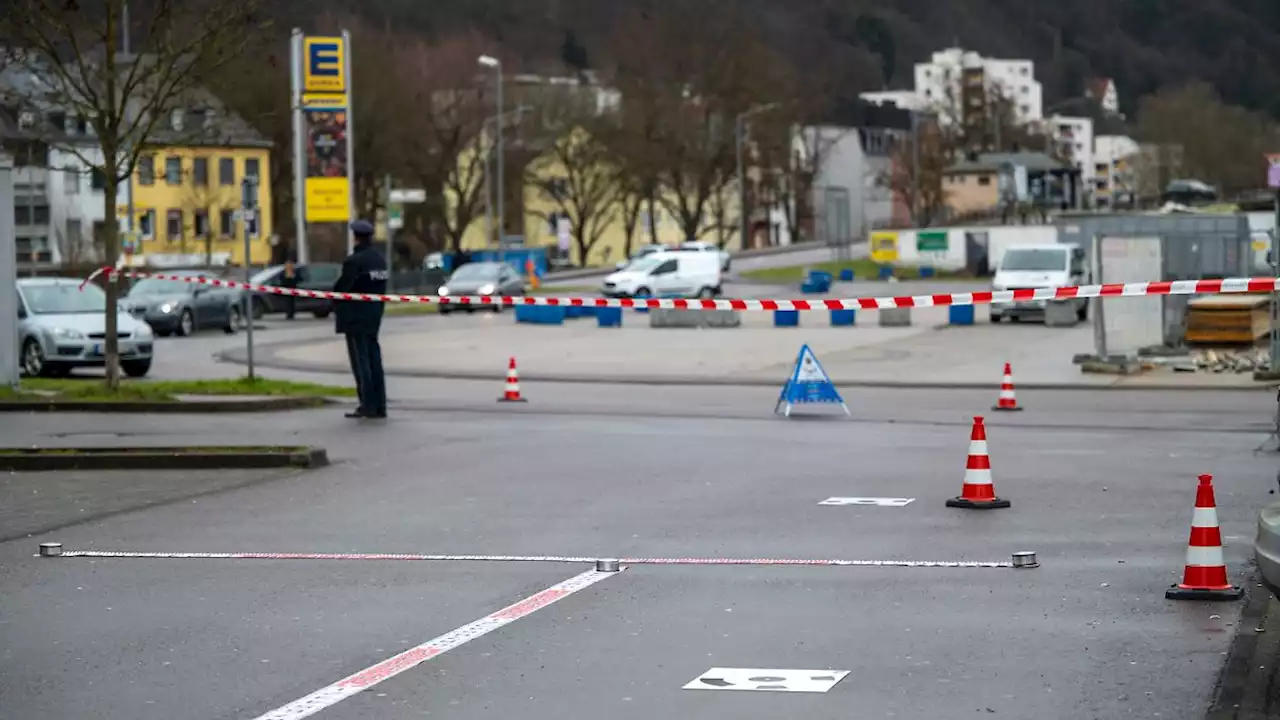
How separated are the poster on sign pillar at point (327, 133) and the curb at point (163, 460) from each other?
164 ft

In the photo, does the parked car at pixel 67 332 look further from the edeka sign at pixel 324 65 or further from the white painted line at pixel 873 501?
the edeka sign at pixel 324 65

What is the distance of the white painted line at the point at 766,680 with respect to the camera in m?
7.95

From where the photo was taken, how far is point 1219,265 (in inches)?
1422

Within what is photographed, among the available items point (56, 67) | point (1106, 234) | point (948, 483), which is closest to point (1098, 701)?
point (948, 483)

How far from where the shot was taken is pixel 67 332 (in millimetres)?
30000

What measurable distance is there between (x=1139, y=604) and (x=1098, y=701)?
2.24 metres

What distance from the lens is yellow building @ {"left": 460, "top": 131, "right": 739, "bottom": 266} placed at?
109875mm

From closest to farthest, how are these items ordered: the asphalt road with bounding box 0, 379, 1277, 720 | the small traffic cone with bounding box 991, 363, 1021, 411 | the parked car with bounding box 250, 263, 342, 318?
1. the asphalt road with bounding box 0, 379, 1277, 720
2. the small traffic cone with bounding box 991, 363, 1021, 411
3. the parked car with bounding box 250, 263, 342, 318

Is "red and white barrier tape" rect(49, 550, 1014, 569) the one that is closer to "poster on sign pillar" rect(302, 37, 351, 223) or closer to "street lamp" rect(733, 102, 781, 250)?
"poster on sign pillar" rect(302, 37, 351, 223)

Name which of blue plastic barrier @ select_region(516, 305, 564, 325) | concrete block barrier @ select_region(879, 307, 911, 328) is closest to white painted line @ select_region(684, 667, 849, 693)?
concrete block barrier @ select_region(879, 307, 911, 328)

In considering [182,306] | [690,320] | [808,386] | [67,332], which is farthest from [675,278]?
[808,386]

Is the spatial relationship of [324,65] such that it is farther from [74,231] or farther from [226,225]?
[226,225]

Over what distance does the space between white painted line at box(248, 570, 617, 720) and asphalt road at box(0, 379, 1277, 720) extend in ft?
0.11

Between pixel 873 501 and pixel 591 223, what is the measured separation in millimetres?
125620
